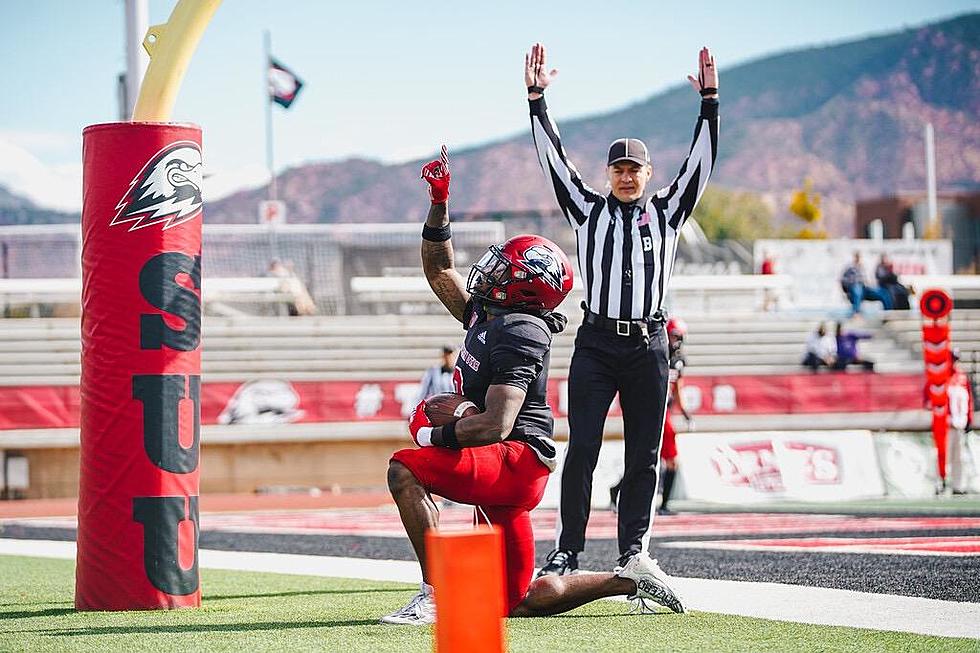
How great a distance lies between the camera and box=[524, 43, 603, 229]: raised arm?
6.10 metres

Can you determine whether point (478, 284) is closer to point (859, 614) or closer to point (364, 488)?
point (859, 614)

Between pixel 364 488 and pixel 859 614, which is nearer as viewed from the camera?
pixel 859 614

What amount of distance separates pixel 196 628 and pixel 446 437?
112 centimetres

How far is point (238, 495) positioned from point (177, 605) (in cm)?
1282

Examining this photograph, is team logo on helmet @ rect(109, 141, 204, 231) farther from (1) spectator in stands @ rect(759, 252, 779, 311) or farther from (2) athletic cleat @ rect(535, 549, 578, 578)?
(1) spectator in stands @ rect(759, 252, 779, 311)

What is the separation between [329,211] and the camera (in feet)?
618

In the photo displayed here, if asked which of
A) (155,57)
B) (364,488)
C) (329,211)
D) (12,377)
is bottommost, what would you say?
(364,488)

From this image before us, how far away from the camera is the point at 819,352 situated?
21.8m

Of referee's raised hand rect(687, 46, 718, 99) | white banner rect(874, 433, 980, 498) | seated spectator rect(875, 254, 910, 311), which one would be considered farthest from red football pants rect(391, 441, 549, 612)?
seated spectator rect(875, 254, 910, 311)

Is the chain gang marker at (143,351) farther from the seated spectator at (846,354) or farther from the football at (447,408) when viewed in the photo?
the seated spectator at (846,354)

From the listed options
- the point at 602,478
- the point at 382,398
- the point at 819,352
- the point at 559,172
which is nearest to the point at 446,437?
the point at 559,172

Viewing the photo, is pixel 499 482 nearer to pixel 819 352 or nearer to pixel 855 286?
pixel 819 352

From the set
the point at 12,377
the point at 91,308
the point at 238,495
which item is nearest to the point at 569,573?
the point at 91,308

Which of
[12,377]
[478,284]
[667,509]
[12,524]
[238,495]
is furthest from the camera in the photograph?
[12,377]
